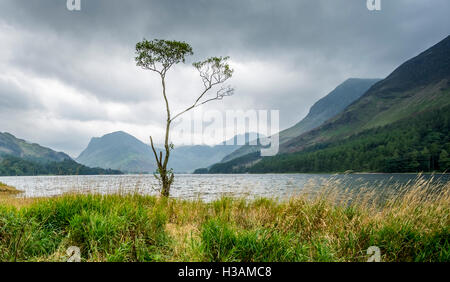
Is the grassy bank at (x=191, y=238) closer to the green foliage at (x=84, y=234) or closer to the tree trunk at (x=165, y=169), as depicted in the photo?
the green foliage at (x=84, y=234)

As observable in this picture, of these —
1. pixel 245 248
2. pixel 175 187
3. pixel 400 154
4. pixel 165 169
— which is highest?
pixel 400 154

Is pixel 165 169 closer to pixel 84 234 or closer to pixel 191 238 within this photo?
pixel 84 234

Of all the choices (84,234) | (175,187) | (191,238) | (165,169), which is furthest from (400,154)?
(84,234)

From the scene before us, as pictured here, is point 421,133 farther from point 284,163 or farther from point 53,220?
point 53,220

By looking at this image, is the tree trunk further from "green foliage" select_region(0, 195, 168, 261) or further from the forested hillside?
the forested hillside

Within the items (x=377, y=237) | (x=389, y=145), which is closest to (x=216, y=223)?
(x=377, y=237)

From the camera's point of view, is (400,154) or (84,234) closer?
(84,234)

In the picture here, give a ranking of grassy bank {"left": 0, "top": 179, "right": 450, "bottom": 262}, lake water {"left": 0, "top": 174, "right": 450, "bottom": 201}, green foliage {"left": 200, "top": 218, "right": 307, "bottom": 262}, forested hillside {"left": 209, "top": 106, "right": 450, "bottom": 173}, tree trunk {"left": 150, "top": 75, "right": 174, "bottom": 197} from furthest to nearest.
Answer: forested hillside {"left": 209, "top": 106, "right": 450, "bottom": 173} < tree trunk {"left": 150, "top": 75, "right": 174, "bottom": 197} < lake water {"left": 0, "top": 174, "right": 450, "bottom": 201} < grassy bank {"left": 0, "top": 179, "right": 450, "bottom": 262} < green foliage {"left": 200, "top": 218, "right": 307, "bottom": 262}

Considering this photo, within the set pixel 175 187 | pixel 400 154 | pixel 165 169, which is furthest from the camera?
pixel 400 154

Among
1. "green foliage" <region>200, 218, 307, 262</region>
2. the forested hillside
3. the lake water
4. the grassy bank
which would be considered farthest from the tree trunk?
the forested hillside

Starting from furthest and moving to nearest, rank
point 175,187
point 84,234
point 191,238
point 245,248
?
1. point 175,187
2. point 84,234
3. point 191,238
4. point 245,248

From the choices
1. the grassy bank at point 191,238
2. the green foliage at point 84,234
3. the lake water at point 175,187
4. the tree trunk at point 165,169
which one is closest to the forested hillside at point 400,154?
the lake water at point 175,187
